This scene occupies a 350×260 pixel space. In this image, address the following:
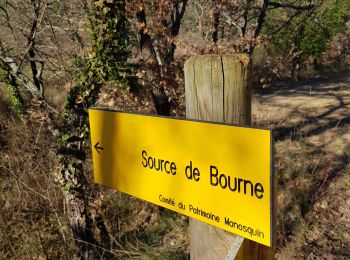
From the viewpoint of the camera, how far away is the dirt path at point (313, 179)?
377 cm

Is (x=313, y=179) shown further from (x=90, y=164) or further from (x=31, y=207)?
(x=31, y=207)

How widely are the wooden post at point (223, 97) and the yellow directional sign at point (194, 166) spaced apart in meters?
0.09

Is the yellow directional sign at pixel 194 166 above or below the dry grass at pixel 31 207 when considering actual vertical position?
above

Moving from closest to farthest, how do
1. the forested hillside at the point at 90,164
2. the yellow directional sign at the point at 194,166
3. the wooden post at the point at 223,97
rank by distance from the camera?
the yellow directional sign at the point at 194,166 → the wooden post at the point at 223,97 → the forested hillside at the point at 90,164

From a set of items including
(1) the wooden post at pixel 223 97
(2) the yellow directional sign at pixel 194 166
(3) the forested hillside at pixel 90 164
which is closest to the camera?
(2) the yellow directional sign at pixel 194 166

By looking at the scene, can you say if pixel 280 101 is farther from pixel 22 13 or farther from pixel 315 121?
pixel 22 13

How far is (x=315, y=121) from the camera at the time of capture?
25.5ft

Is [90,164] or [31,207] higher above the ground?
[90,164]

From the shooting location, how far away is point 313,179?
192 inches

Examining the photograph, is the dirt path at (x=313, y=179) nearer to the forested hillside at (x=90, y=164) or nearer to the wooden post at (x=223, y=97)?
the forested hillside at (x=90, y=164)

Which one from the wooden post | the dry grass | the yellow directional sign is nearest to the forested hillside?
the dry grass

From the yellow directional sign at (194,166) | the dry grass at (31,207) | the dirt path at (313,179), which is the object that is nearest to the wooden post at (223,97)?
the yellow directional sign at (194,166)

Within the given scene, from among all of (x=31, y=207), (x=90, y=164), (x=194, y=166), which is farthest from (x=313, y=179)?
(x=194, y=166)

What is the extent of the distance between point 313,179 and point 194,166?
401 cm
